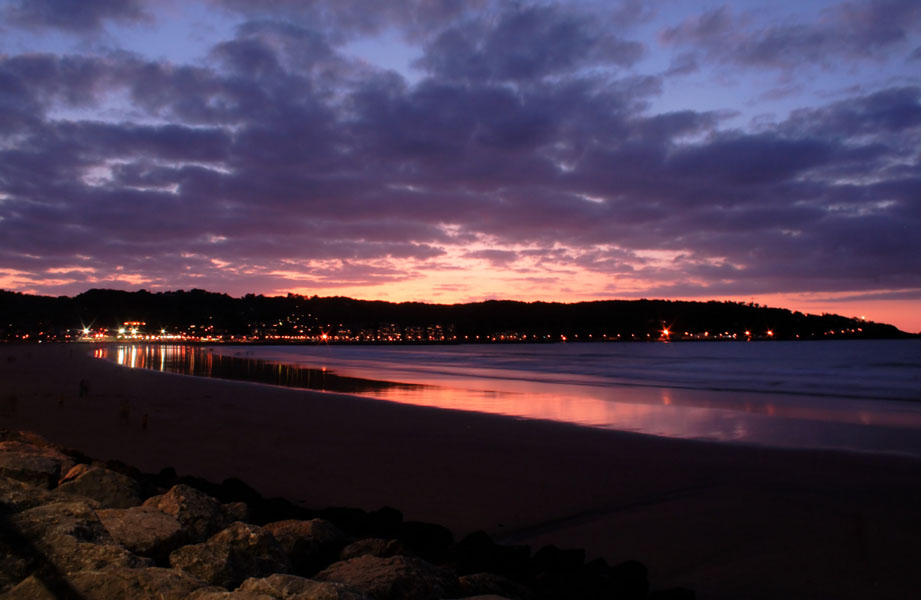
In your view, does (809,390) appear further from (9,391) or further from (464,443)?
(9,391)

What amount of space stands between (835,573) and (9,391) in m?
19.6

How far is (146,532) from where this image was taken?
189 inches

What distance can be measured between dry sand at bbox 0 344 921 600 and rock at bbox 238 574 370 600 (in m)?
2.83

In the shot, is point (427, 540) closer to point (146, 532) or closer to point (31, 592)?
point (146, 532)

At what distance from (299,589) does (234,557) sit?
1108 mm

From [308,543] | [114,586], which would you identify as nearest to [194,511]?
[308,543]

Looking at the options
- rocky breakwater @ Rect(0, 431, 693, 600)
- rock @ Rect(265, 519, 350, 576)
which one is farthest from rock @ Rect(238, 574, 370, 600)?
rock @ Rect(265, 519, 350, 576)

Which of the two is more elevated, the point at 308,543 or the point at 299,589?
the point at 299,589

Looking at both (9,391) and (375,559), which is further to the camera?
(9,391)

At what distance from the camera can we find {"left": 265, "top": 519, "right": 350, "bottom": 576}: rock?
4988 millimetres

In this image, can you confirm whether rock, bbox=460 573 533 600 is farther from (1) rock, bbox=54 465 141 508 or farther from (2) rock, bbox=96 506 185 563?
(1) rock, bbox=54 465 141 508

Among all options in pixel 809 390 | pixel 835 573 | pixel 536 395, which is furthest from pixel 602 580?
pixel 809 390

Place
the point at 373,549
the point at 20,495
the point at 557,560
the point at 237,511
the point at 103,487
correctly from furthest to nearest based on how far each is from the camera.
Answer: the point at 103,487
the point at 237,511
the point at 20,495
the point at 557,560
the point at 373,549

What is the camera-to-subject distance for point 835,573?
5.20 m
